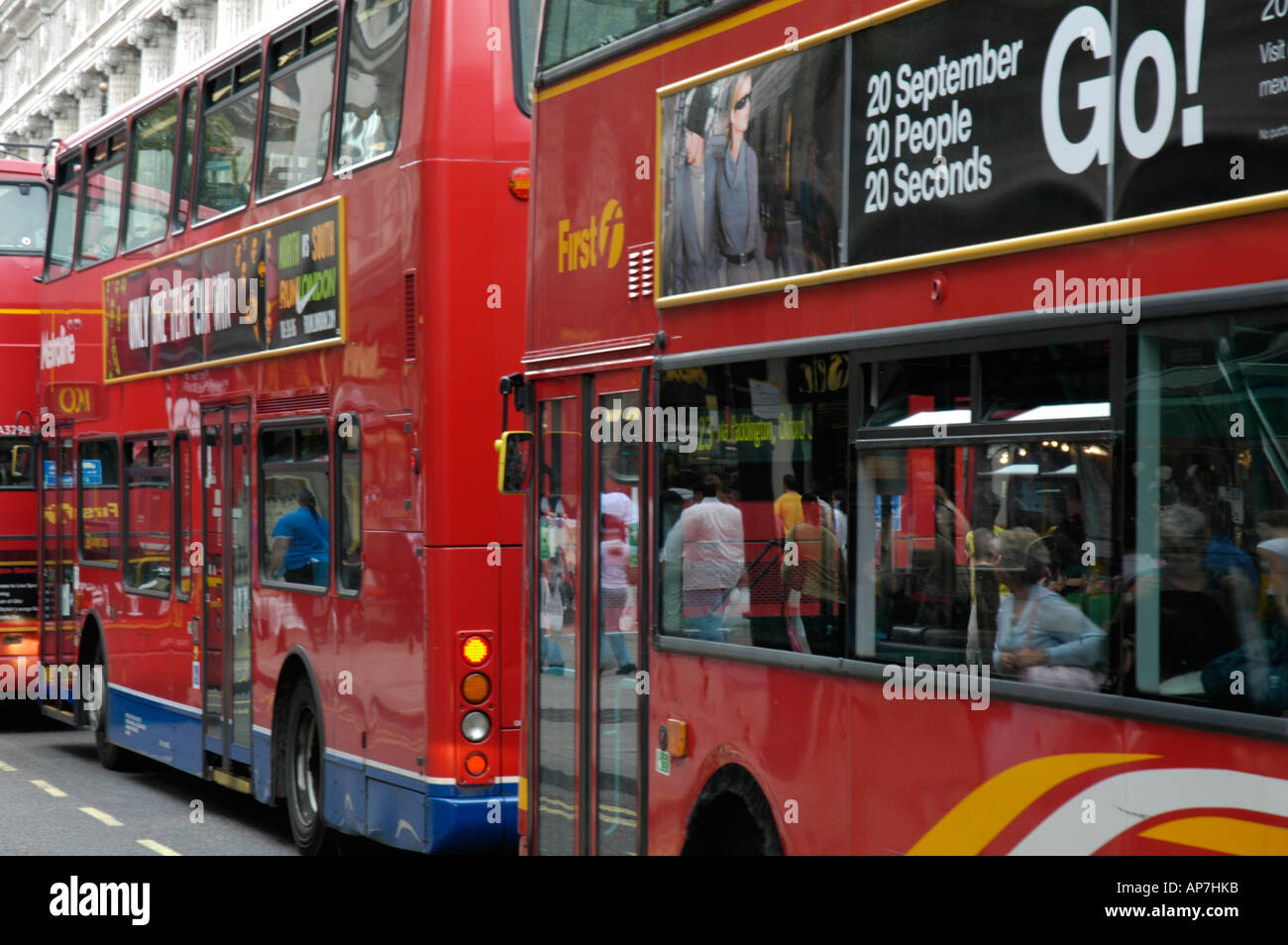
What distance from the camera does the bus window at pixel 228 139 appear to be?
440 inches

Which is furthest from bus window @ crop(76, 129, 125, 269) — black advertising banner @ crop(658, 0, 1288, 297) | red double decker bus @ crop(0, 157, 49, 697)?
black advertising banner @ crop(658, 0, 1288, 297)

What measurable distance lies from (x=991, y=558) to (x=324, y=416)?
594 cm

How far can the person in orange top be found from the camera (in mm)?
5691

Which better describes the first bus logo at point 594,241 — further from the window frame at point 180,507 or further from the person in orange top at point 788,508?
the window frame at point 180,507

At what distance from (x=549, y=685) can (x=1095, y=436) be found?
3.69 metres

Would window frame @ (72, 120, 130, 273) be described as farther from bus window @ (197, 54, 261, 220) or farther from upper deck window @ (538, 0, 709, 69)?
upper deck window @ (538, 0, 709, 69)

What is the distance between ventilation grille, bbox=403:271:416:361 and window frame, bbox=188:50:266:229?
2489 millimetres

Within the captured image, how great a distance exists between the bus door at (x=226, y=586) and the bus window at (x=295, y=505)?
1.34 ft

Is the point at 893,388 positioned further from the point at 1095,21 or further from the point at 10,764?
the point at 10,764

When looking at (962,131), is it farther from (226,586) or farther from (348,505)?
(226,586)

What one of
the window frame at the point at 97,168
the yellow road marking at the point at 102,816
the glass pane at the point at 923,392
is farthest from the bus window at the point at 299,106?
the glass pane at the point at 923,392

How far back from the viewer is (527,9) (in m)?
9.04

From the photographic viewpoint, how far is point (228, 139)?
1158cm

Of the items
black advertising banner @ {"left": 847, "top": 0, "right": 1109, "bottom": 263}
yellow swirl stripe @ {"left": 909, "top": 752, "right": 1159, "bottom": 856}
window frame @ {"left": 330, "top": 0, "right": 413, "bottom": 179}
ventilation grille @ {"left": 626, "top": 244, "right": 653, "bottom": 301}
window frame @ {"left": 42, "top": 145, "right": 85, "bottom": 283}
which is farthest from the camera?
window frame @ {"left": 42, "top": 145, "right": 85, "bottom": 283}
